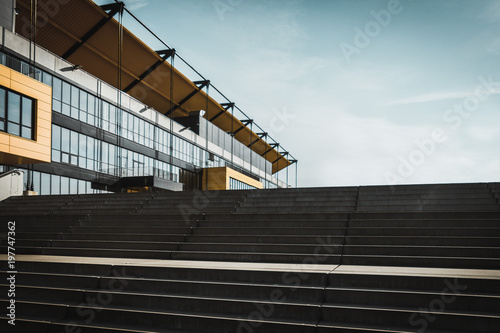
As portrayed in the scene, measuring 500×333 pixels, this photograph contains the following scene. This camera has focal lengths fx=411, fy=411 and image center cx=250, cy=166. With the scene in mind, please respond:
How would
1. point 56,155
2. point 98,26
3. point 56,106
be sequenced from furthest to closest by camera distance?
point 98,26 < point 56,106 < point 56,155

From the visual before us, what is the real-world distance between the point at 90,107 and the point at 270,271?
2586 cm

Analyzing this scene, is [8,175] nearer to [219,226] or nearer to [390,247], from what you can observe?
[219,226]

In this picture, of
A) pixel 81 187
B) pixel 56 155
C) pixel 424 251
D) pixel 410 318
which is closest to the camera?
pixel 410 318

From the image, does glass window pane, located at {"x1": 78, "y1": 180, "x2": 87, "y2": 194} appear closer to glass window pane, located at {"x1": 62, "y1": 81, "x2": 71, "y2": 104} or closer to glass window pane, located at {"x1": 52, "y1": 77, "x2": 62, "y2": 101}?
glass window pane, located at {"x1": 62, "y1": 81, "x2": 71, "y2": 104}

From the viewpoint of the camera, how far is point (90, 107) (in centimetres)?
2886

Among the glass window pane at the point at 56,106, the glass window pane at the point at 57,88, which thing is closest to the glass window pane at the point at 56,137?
the glass window pane at the point at 56,106

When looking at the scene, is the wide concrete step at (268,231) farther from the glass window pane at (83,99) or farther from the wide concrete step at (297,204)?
the glass window pane at (83,99)

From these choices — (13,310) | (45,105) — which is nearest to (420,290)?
(13,310)

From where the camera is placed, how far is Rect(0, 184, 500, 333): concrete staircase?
545 centimetres

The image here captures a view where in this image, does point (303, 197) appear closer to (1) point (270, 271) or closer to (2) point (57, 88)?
(1) point (270, 271)

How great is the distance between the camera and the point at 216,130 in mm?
49812

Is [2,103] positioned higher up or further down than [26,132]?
higher up

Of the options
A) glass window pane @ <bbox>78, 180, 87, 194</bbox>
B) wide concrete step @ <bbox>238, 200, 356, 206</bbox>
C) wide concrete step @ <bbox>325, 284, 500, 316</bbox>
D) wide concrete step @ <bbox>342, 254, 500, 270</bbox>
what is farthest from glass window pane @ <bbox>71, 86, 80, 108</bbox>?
wide concrete step @ <bbox>325, 284, 500, 316</bbox>

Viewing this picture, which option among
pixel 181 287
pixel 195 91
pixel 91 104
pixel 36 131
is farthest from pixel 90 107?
pixel 181 287
